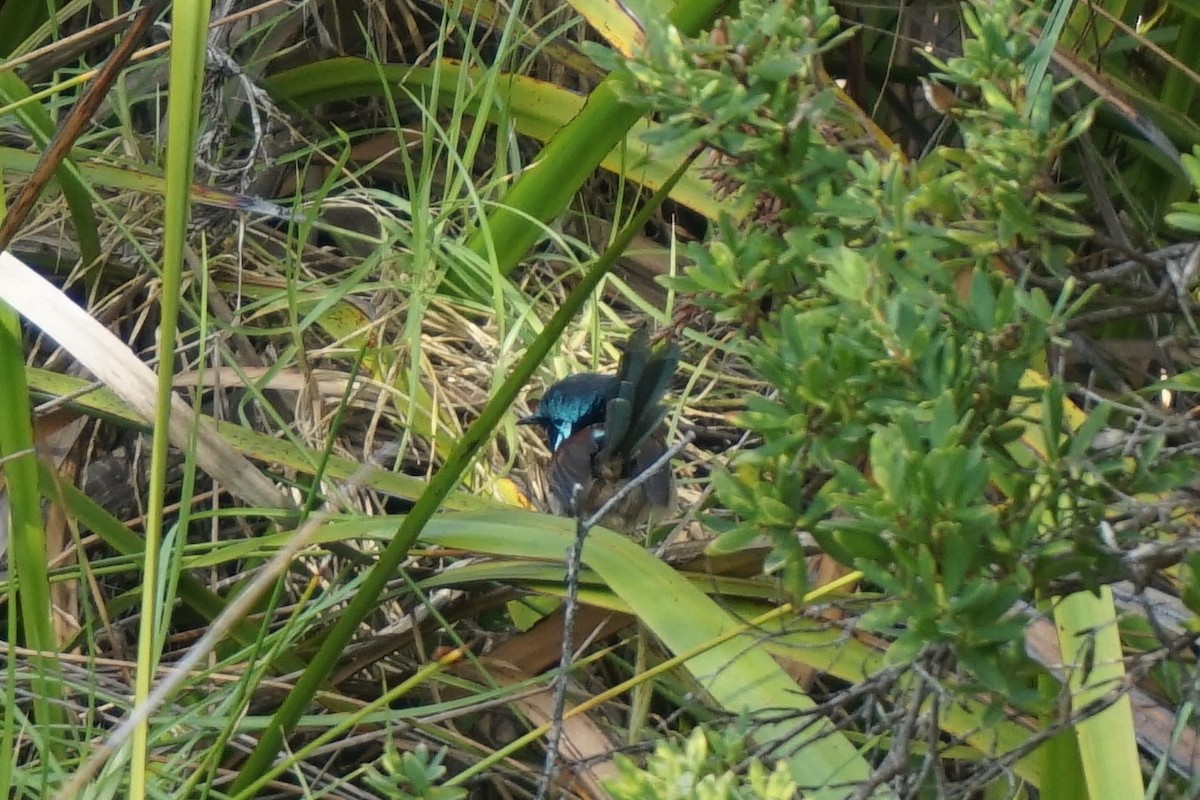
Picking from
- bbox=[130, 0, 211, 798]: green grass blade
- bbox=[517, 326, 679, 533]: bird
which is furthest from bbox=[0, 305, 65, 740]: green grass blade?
bbox=[517, 326, 679, 533]: bird

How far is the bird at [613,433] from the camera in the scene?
1820 millimetres

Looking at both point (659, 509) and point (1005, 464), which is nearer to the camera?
point (1005, 464)

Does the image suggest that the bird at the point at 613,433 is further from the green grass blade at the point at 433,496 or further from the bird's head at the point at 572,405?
the green grass blade at the point at 433,496

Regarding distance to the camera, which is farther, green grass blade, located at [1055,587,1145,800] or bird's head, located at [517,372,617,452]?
bird's head, located at [517,372,617,452]

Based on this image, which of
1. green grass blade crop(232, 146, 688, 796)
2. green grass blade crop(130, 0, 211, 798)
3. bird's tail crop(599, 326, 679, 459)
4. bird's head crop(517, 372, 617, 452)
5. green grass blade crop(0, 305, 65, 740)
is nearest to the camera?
green grass blade crop(130, 0, 211, 798)

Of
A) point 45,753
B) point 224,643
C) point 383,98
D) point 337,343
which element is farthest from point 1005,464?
point 383,98

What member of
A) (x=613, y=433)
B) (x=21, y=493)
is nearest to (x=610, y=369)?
(x=613, y=433)

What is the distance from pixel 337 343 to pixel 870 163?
1385 millimetres

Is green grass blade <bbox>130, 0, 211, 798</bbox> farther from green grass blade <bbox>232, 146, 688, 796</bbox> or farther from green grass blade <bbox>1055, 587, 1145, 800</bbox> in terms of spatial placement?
green grass blade <bbox>1055, 587, 1145, 800</bbox>

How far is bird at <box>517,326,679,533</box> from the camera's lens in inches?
71.7

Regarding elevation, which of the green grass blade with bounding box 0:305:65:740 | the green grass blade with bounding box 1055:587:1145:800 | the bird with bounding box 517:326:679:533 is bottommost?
the bird with bounding box 517:326:679:533

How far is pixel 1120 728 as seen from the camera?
3.13 ft

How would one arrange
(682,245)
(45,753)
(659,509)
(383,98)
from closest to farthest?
(45,753), (659,509), (682,245), (383,98)

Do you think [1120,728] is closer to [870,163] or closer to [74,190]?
[870,163]
